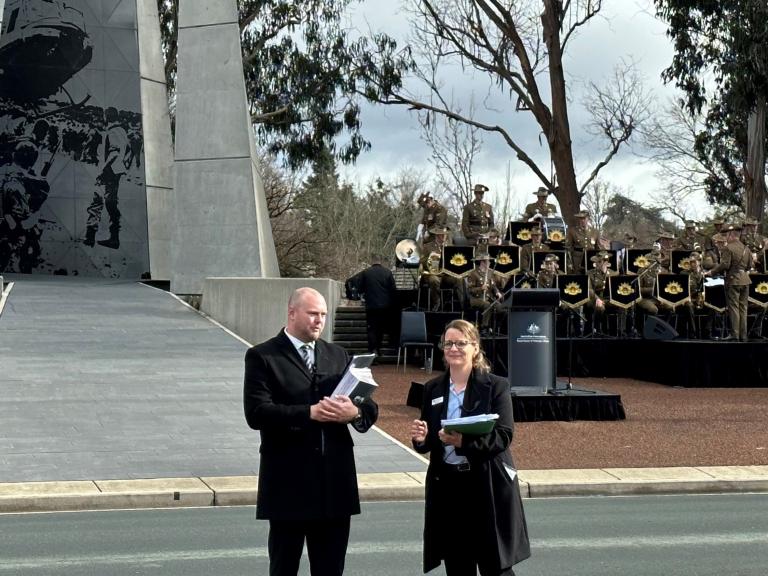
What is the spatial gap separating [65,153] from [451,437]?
99.2 feet

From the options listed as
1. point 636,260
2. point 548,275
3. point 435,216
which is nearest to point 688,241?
point 636,260

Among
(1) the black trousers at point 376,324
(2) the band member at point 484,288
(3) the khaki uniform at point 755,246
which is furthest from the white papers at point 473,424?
(3) the khaki uniform at point 755,246

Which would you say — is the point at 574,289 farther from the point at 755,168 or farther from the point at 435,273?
the point at 755,168

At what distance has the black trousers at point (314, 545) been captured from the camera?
19.1ft

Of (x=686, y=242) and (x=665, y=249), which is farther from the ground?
(x=686, y=242)

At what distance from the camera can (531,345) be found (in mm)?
17391

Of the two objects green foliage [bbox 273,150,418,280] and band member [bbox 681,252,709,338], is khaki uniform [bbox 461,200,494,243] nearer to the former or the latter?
band member [bbox 681,252,709,338]

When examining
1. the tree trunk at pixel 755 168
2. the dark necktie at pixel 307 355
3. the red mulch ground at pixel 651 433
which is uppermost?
the tree trunk at pixel 755 168

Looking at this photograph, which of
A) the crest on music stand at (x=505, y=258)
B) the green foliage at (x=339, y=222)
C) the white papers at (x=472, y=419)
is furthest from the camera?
the green foliage at (x=339, y=222)

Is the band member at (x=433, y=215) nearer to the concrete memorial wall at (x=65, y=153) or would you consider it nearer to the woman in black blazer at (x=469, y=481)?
the concrete memorial wall at (x=65, y=153)

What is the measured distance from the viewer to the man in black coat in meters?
25.3

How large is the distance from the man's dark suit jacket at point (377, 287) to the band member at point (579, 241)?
12.4 ft

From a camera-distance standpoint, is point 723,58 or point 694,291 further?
point 723,58

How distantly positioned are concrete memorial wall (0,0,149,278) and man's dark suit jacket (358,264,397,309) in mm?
11102
